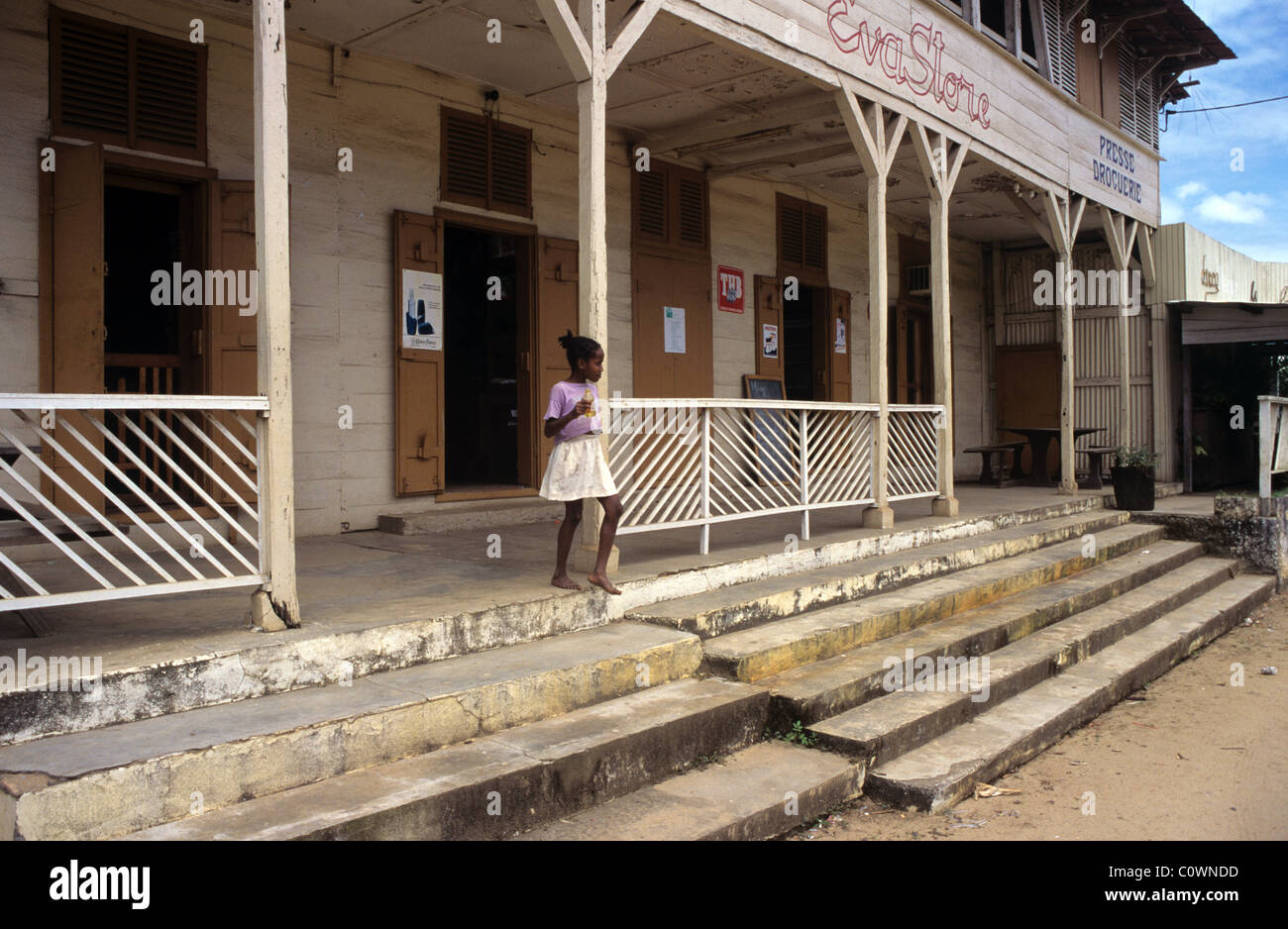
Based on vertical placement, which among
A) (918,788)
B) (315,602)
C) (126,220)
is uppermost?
(126,220)

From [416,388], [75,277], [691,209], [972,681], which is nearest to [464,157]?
[416,388]

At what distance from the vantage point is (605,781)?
356 centimetres

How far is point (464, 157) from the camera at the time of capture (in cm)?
754

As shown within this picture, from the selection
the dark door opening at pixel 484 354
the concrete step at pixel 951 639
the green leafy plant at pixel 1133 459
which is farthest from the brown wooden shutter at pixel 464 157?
the green leafy plant at pixel 1133 459

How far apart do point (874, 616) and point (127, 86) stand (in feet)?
17.8

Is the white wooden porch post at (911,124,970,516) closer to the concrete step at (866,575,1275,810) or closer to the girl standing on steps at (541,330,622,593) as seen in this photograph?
the concrete step at (866,575,1275,810)

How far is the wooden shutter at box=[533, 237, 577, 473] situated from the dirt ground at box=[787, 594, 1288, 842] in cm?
475

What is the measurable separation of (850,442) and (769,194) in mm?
4224

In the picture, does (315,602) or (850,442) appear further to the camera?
(850,442)

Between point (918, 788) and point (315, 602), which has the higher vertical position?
point (315, 602)

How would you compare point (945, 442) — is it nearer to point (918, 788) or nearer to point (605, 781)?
point (918, 788)
